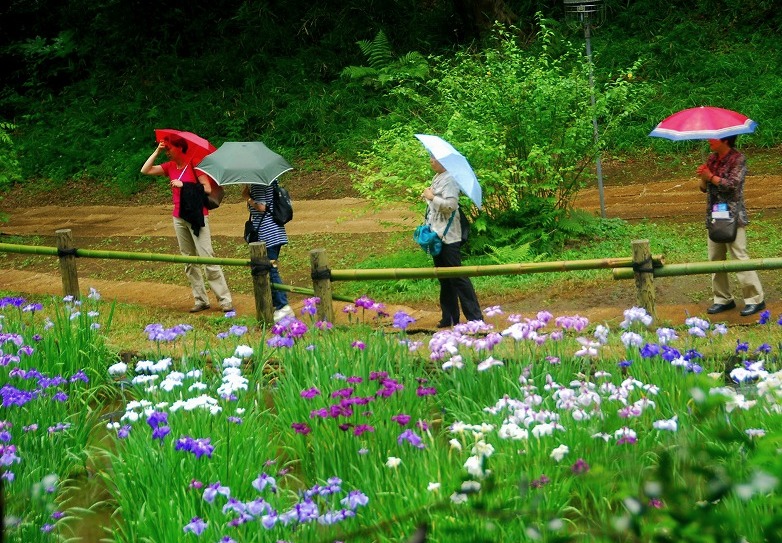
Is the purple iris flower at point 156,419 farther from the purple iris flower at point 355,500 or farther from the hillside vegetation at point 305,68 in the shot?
the hillside vegetation at point 305,68

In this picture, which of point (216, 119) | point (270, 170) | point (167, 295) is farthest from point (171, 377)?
point (216, 119)

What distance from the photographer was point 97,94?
2083 centimetres

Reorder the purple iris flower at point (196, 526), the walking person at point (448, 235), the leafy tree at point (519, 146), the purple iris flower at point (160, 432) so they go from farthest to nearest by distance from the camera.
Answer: the leafy tree at point (519, 146) → the walking person at point (448, 235) → the purple iris flower at point (160, 432) → the purple iris flower at point (196, 526)

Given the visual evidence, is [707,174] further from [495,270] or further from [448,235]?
[495,270]

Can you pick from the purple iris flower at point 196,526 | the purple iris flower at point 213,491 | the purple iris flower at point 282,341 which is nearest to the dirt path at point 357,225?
the purple iris flower at point 282,341

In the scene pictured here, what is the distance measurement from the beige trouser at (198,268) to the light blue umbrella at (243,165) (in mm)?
762

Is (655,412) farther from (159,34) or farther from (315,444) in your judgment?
(159,34)

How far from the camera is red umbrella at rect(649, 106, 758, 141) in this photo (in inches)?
309

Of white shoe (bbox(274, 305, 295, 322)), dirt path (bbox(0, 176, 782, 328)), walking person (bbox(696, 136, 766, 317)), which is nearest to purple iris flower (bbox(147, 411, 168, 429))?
white shoe (bbox(274, 305, 295, 322))

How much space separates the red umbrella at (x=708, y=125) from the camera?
309 inches

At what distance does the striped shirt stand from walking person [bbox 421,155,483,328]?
1.60 metres

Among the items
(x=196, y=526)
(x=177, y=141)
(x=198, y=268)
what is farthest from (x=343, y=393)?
(x=198, y=268)

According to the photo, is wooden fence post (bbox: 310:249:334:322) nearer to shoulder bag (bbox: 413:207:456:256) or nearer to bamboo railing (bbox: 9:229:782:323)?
bamboo railing (bbox: 9:229:782:323)

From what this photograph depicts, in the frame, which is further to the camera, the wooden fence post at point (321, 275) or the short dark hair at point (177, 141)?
the short dark hair at point (177, 141)
